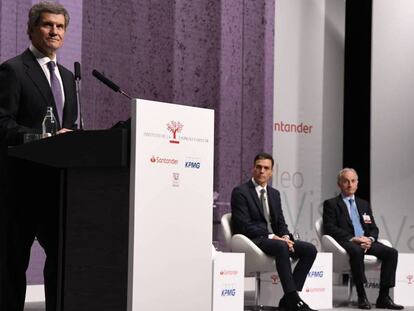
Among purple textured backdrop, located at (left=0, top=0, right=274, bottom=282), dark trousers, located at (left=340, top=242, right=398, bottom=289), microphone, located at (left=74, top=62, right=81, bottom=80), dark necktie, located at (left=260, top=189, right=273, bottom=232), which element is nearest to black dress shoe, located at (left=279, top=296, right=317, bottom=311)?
dark necktie, located at (left=260, top=189, right=273, bottom=232)

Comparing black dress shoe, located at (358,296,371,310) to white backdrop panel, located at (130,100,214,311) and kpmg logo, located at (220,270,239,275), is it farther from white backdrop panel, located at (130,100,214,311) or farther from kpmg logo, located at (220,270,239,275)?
white backdrop panel, located at (130,100,214,311)

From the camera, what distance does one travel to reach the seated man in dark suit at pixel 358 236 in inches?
281

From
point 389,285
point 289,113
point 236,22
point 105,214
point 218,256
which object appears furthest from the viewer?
point 289,113

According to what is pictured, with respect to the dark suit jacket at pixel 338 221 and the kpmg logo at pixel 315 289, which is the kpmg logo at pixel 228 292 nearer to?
the kpmg logo at pixel 315 289

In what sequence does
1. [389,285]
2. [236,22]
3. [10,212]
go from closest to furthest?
[10,212] → [389,285] → [236,22]

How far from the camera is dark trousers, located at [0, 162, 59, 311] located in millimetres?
3164

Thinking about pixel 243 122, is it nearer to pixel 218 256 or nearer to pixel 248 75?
pixel 248 75

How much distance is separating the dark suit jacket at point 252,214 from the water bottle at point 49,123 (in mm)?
3438

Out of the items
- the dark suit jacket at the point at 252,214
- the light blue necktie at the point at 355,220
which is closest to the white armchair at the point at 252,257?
the dark suit jacket at the point at 252,214

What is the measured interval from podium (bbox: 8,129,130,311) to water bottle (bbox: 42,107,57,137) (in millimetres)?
186

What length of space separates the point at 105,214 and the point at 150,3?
16.8 ft

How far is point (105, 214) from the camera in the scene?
294cm

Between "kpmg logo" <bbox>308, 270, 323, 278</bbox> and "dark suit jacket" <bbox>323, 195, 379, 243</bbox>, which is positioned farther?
"dark suit jacket" <bbox>323, 195, 379, 243</bbox>

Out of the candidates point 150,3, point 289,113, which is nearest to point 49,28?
point 150,3
